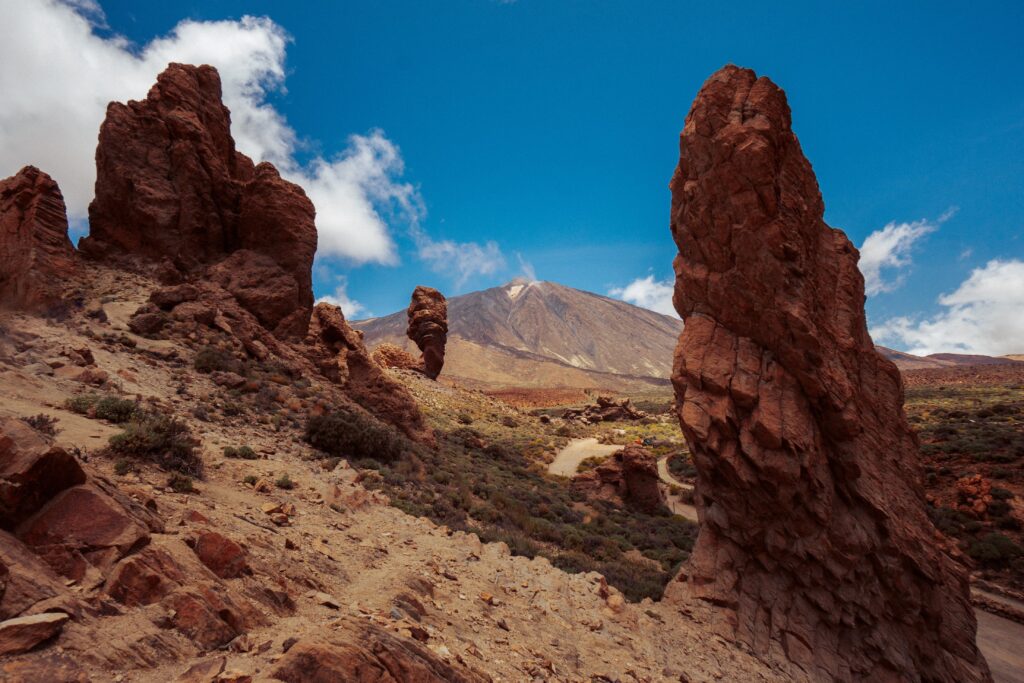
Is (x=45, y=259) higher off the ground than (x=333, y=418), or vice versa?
(x=45, y=259)

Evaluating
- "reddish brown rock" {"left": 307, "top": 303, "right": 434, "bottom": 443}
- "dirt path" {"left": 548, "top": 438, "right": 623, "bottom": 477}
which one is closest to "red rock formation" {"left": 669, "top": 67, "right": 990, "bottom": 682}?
"reddish brown rock" {"left": 307, "top": 303, "right": 434, "bottom": 443}

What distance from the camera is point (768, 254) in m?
9.12

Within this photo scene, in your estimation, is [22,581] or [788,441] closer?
[22,581]

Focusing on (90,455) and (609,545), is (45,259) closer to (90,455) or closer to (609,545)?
(90,455)

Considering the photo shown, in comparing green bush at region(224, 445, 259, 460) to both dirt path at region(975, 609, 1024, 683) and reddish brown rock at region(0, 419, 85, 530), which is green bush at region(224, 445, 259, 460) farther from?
dirt path at region(975, 609, 1024, 683)

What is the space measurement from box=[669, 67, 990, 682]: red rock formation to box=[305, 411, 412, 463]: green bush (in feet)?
30.7

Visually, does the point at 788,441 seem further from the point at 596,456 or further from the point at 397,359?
the point at 397,359

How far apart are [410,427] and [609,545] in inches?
396

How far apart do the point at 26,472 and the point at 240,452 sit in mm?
6638

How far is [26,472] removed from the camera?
13.0 feet

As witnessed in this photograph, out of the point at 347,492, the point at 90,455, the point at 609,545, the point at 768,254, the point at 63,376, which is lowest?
the point at 609,545

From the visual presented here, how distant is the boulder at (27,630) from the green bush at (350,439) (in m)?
9.92

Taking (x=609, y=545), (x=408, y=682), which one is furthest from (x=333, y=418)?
(x=408, y=682)

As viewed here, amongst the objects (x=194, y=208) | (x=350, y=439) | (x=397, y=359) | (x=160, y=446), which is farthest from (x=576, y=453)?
(x=160, y=446)
